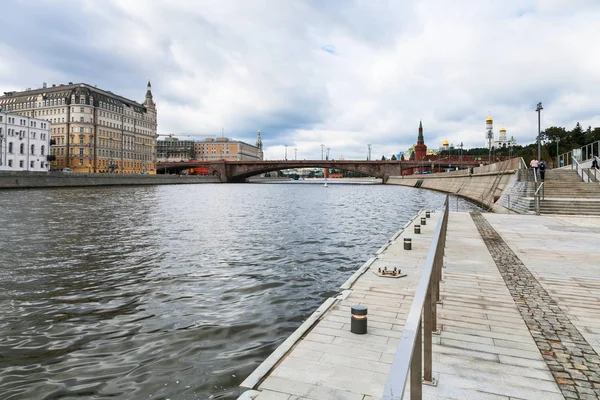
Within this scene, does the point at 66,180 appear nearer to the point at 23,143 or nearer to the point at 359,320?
the point at 23,143

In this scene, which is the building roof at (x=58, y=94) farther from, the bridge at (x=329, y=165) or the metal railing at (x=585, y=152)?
the metal railing at (x=585, y=152)

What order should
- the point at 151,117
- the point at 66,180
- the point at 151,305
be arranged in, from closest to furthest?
the point at 151,305 < the point at 66,180 < the point at 151,117

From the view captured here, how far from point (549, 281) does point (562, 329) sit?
128 inches

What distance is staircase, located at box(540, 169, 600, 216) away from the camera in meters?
25.0

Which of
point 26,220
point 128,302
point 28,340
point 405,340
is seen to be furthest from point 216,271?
point 26,220

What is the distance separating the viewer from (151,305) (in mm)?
9266

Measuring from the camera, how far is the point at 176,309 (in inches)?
356

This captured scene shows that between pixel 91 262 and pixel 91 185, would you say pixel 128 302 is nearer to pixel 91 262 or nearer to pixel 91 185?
pixel 91 262

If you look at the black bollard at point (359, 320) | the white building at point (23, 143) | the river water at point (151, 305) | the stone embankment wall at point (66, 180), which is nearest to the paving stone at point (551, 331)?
the black bollard at point (359, 320)

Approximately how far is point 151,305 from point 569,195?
100ft

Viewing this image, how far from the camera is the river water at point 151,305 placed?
6027 mm

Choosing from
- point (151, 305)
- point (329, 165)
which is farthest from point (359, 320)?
point (329, 165)

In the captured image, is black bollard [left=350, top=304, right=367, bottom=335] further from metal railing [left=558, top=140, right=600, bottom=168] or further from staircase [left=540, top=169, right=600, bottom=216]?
metal railing [left=558, top=140, right=600, bottom=168]

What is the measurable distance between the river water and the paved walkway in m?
1.24
